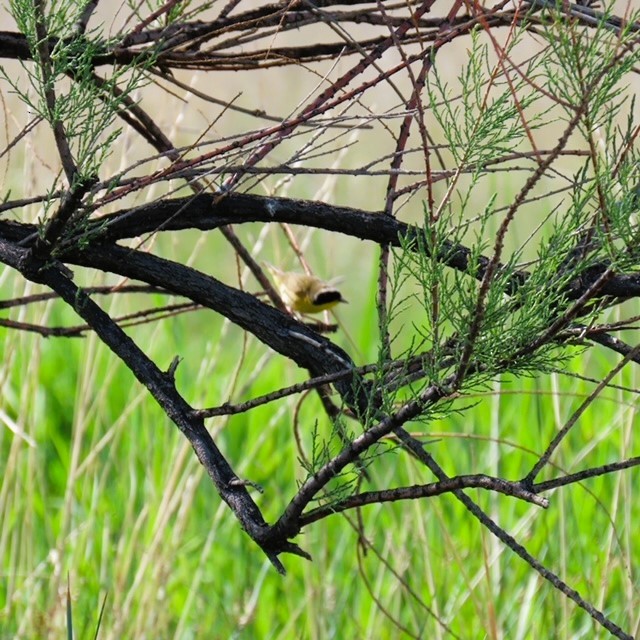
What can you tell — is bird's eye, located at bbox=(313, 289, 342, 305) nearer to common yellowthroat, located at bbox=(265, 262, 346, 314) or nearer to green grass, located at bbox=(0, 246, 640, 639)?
common yellowthroat, located at bbox=(265, 262, 346, 314)

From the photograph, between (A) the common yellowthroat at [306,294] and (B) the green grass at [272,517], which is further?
(B) the green grass at [272,517]

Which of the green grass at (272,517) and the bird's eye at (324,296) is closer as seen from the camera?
the bird's eye at (324,296)

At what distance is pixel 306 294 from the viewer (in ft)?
5.32

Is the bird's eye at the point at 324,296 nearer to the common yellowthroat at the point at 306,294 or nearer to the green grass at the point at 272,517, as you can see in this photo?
the common yellowthroat at the point at 306,294

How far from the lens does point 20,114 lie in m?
3.16

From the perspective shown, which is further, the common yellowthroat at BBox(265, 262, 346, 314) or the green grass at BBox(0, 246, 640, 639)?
the green grass at BBox(0, 246, 640, 639)

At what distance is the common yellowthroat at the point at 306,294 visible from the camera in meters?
1.60

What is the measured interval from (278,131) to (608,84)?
0.26 metres

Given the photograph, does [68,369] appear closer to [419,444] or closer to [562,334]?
[419,444]

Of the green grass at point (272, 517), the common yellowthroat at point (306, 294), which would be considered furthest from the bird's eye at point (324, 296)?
the green grass at point (272, 517)

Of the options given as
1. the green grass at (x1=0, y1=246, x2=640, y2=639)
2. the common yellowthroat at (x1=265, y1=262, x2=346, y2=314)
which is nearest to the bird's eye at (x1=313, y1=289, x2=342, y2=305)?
the common yellowthroat at (x1=265, y1=262, x2=346, y2=314)

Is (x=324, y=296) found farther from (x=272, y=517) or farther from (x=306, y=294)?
(x=272, y=517)

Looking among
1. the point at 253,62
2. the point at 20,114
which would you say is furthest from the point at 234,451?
the point at 253,62

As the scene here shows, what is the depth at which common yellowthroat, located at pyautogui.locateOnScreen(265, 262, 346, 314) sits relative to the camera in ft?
5.24
